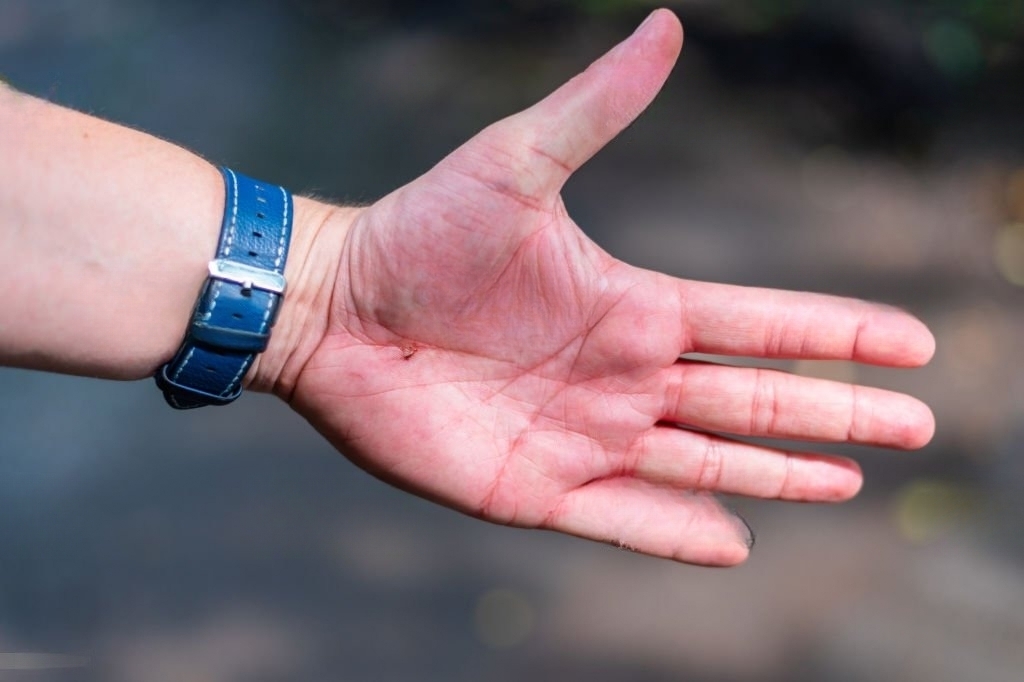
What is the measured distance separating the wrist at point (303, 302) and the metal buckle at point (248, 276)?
8 centimetres

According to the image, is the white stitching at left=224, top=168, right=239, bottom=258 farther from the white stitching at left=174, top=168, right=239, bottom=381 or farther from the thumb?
the thumb

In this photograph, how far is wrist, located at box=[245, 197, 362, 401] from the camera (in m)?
1.08

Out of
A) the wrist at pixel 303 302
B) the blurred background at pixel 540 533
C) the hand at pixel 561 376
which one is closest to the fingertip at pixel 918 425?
the hand at pixel 561 376

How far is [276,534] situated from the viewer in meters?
1.57

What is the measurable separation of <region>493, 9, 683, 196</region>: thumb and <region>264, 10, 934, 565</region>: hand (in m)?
0.03

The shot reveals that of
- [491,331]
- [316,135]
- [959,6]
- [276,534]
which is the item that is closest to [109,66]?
[316,135]

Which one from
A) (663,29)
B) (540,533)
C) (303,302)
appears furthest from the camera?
(540,533)

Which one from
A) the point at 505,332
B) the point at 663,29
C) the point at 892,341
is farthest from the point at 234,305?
the point at 892,341

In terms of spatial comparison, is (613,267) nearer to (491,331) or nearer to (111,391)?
(491,331)

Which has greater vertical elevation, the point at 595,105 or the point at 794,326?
the point at 595,105

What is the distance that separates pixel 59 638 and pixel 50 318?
0.82 m

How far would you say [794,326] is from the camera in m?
1.10

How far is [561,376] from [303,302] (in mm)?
331

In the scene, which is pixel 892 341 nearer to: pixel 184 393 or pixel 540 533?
pixel 540 533
